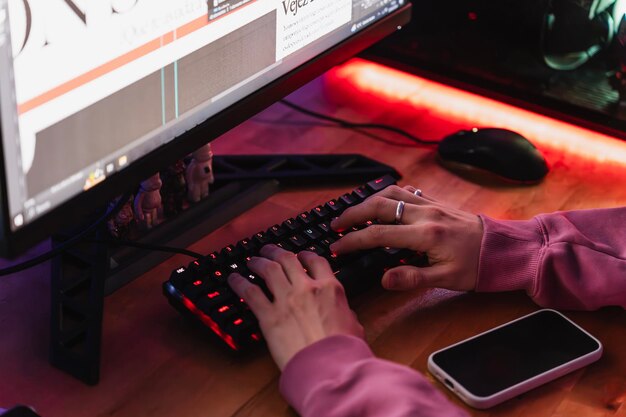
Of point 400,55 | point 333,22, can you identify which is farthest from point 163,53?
point 400,55

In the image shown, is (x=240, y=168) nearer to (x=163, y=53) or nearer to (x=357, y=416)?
(x=163, y=53)

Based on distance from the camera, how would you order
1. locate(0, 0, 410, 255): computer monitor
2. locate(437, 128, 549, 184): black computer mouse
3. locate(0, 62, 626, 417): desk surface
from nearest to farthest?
locate(0, 0, 410, 255): computer monitor → locate(0, 62, 626, 417): desk surface → locate(437, 128, 549, 184): black computer mouse

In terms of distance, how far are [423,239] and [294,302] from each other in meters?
0.17

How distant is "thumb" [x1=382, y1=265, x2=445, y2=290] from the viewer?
2.68 ft

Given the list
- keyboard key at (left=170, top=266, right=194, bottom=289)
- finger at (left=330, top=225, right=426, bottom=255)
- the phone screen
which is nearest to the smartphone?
the phone screen

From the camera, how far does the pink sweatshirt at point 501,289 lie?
653 mm

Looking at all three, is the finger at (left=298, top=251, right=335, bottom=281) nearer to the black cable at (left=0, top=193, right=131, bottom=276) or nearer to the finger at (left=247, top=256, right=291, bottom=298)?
the finger at (left=247, top=256, right=291, bottom=298)

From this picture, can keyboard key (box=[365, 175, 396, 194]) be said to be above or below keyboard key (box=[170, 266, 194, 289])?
above

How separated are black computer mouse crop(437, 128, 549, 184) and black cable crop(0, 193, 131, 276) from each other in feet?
1.45

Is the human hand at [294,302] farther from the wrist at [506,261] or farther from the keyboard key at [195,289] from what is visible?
the wrist at [506,261]

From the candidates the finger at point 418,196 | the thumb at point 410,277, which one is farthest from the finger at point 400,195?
the thumb at point 410,277

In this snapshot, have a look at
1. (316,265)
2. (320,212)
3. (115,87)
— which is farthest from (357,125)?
(115,87)

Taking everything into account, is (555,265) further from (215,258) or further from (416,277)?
(215,258)

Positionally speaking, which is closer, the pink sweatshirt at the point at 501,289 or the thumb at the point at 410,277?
the pink sweatshirt at the point at 501,289
